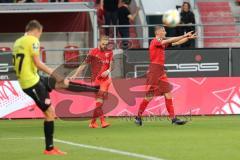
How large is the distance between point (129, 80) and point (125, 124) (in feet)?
10.4

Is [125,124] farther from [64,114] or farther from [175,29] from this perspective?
[175,29]

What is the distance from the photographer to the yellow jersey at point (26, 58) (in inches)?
504

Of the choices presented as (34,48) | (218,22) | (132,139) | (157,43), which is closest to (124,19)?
(218,22)

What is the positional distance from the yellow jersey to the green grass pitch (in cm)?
125

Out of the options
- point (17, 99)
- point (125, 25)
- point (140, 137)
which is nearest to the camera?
point (140, 137)

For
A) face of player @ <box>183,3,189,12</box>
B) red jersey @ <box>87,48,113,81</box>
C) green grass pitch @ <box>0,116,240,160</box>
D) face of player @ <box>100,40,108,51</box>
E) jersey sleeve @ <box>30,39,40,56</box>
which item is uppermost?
face of player @ <box>183,3,189,12</box>

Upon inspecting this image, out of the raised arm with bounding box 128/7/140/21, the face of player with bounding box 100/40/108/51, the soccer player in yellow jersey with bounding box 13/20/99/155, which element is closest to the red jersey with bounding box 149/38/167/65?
the face of player with bounding box 100/40/108/51

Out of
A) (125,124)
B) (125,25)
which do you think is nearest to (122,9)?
(125,25)

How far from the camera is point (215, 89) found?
2289cm

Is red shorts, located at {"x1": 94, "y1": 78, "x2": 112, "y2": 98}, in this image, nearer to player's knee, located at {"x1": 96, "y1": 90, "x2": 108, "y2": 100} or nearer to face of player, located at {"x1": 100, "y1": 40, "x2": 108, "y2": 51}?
player's knee, located at {"x1": 96, "y1": 90, "x2": 108, "y2": 100}

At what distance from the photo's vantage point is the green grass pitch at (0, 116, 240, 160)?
41.3 ft

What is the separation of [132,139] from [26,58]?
3.46 meters

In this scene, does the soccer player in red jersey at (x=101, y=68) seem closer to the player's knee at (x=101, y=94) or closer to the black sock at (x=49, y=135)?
the player's knee at (x=101, y=94)

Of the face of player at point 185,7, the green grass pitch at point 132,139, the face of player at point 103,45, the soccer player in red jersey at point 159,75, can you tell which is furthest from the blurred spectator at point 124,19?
the face of player at point 103,45
